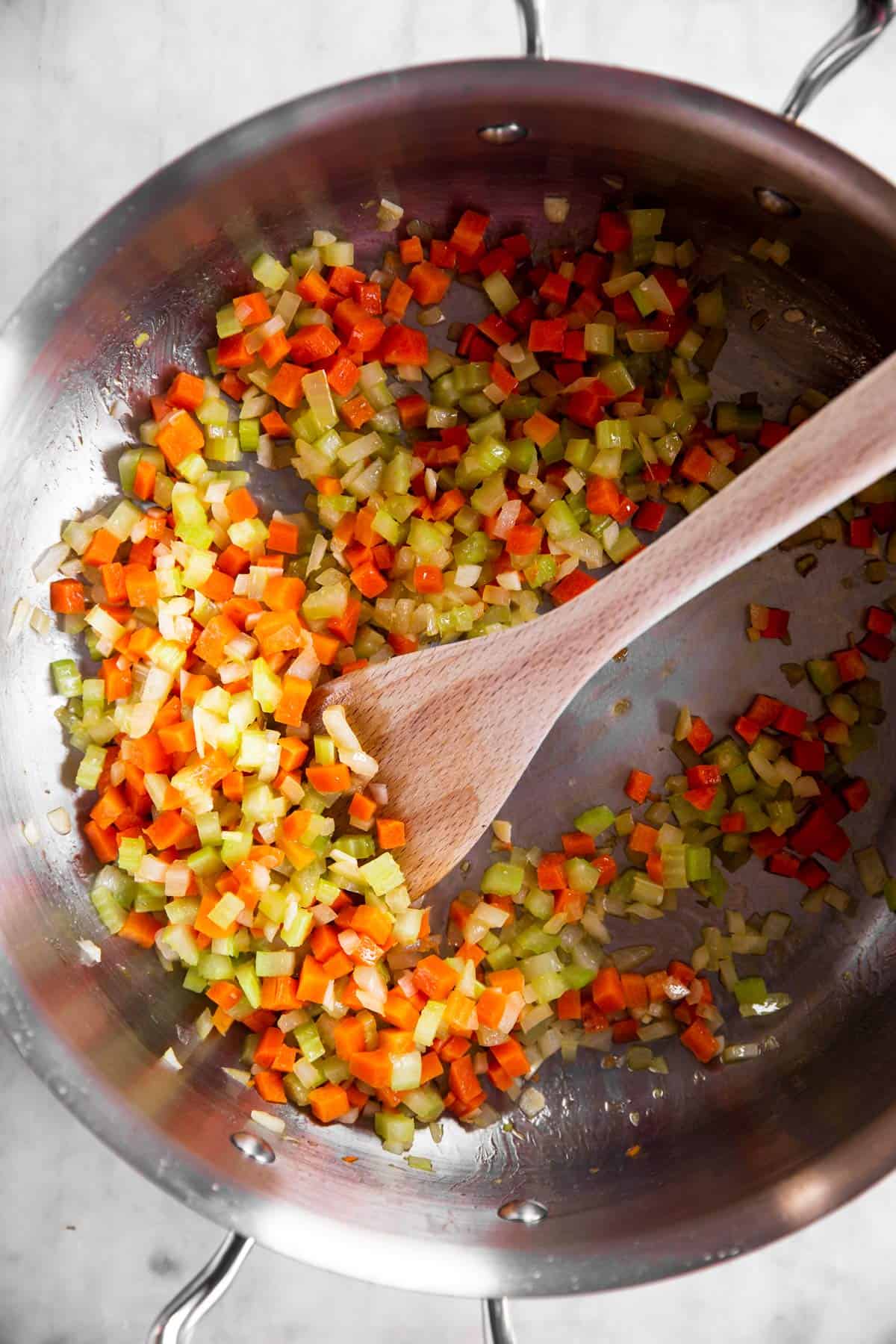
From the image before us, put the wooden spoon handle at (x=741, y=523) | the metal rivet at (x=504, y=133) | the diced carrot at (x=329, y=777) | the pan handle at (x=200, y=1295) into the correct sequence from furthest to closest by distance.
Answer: the diced carrot at (x=329, y=777) → the metal rivet at (x=504, y=133) → the pan handle at (x=200, y=1295) → the wooden spoon handle at (x=741, y=523)

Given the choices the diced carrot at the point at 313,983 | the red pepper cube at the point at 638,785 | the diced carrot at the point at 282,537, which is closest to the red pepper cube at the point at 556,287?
the diced carrot at the point at 282,537

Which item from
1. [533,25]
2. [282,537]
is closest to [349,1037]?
[282,537]

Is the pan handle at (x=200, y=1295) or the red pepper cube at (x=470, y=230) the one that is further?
the red pepper cube at (x=470, y=230)

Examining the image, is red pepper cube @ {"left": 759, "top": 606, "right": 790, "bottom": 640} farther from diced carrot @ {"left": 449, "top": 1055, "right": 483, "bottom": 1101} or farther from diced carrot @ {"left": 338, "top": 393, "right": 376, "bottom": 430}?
diced carrot @ {"left": 449, "top": 1055, "right": 483, "bottom": 1101}

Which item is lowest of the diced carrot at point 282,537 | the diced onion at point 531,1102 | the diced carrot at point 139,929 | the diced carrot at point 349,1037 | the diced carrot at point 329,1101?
the diced onion at point 531,1102

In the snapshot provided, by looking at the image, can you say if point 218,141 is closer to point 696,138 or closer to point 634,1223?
point 696,138

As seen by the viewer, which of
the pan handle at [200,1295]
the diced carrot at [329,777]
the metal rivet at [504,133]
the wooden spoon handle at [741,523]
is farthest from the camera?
the diced carrot at [329,777]

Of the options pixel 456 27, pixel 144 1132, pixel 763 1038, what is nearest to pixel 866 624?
pixel 763 1038

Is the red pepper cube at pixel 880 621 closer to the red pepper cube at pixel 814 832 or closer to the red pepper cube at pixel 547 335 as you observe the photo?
the red pepper cube at pixel 814 832
